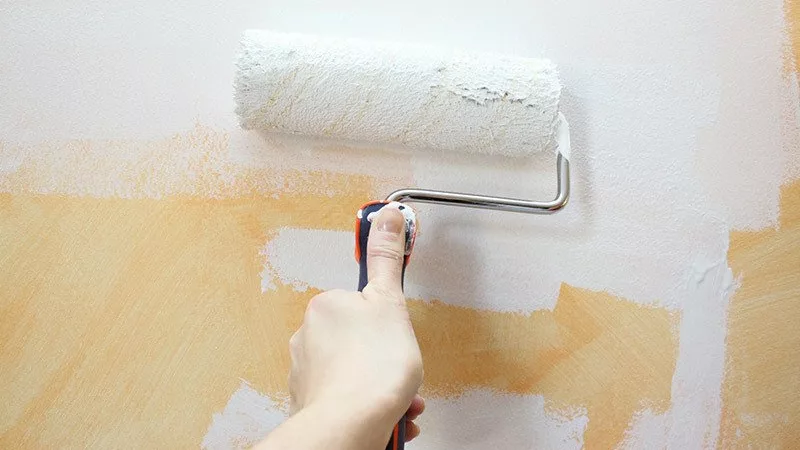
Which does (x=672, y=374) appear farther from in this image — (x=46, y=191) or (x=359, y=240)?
(x=46, y=191)

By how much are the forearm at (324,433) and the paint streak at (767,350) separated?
22.9 inches

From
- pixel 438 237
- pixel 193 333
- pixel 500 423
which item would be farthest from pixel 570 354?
pixel 193 333

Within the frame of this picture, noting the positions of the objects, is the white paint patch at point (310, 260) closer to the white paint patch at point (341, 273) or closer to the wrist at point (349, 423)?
the white paint patch at point (341, 273)

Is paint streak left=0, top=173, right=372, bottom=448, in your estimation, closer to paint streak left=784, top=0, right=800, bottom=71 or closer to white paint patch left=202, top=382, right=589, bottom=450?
white paint patch left=202, top=382, right=589, bottom=450

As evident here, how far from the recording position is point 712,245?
95cm

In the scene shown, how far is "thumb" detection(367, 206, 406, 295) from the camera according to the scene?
828 mm

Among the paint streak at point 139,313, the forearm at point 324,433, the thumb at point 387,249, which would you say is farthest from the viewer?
the paint streak at point 139,313

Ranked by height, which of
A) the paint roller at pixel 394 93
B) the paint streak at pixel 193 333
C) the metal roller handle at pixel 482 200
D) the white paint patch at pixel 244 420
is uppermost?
the paint roller at pixel 394 93

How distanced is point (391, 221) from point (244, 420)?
381 mm

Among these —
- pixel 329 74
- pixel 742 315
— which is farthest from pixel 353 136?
pixel 742 315

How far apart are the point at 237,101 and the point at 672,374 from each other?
74 centimetres

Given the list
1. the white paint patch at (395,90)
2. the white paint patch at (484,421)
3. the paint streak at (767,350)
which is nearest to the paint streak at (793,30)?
the paint streak at (767,350)

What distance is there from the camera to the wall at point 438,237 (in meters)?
0.94

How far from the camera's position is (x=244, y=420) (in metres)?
0.95
